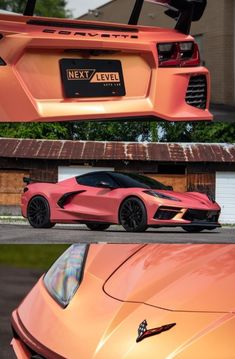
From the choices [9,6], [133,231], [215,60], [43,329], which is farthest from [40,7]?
[43,329]

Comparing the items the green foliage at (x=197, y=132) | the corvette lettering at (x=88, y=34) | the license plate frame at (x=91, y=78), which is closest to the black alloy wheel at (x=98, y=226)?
the green foliage at (x=197, y=132)

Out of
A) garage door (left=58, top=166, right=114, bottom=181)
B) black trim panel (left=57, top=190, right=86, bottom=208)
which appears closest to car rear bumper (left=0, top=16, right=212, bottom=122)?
garage door (left=58, top=166, right=114, bottom=181)

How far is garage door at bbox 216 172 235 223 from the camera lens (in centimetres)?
179

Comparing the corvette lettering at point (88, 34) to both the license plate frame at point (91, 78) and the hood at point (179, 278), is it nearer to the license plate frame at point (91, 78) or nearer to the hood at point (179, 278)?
the license plate frame at point (91, 78)

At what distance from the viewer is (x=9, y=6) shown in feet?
5.33

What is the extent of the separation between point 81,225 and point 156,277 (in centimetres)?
30

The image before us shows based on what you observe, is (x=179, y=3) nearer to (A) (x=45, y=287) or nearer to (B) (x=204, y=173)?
(B) (x=204, y=173)

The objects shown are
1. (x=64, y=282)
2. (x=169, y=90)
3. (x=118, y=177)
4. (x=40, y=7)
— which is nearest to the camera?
(x=40, y=7)

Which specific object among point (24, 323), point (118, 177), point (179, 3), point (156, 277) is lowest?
point (24, 323)

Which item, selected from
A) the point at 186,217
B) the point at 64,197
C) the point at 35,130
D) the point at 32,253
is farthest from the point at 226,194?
the point at 32,253

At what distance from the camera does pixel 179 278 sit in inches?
76.1

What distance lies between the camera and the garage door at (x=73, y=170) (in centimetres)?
187

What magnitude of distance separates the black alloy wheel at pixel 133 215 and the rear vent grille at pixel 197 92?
0.39m

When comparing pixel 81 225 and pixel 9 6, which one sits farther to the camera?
pixel 81 225
